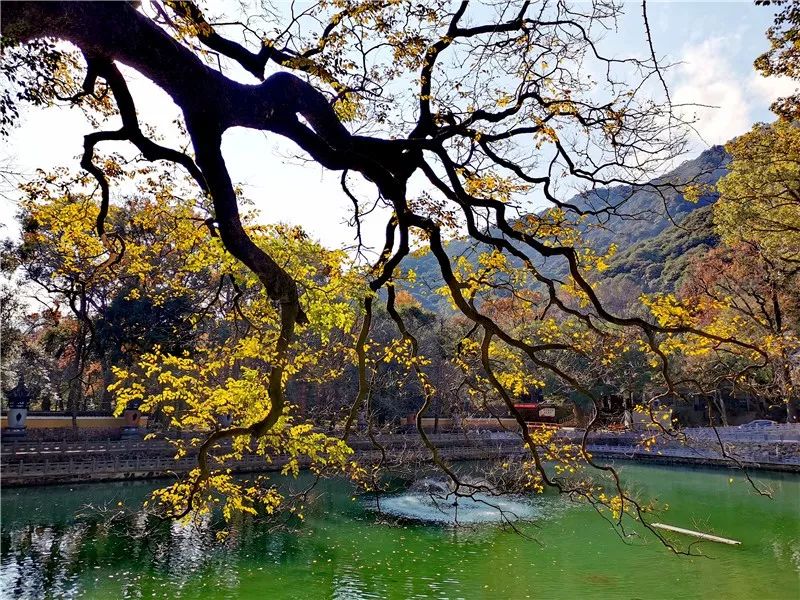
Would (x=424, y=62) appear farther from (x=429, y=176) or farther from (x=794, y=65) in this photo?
(x=794, y=65)

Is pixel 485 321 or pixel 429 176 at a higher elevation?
pixel 429 176

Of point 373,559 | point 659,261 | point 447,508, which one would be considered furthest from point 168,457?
point 659,261

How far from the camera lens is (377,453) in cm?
2322

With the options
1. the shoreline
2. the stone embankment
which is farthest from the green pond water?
the stone embankment

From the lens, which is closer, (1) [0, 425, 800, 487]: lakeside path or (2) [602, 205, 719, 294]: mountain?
(1) [0, 425, 800, 487]: lakeside path

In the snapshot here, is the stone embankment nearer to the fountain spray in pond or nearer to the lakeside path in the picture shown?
the lakeside path

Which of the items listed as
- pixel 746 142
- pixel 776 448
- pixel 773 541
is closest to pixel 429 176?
pixel 746 142

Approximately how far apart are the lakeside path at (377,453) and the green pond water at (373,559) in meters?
0.77

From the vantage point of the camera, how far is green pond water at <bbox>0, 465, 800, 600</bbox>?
10.0 metres

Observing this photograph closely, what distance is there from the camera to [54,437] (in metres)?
19.8

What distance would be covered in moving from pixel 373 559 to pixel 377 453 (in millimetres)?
11179

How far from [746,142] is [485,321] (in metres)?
8.22

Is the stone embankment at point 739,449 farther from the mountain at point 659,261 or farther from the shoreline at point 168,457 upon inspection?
the mountain at point 659,261

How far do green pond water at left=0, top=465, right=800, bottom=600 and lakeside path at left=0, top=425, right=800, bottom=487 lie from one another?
772 millimetres
